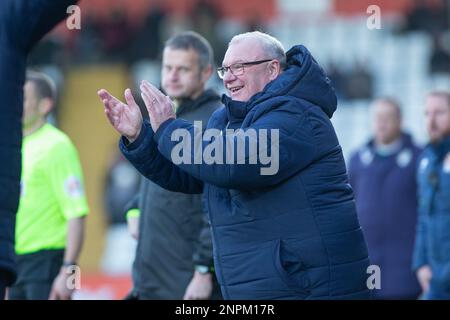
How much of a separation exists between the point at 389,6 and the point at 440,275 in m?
12.0

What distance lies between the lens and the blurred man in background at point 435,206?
786 centimetres

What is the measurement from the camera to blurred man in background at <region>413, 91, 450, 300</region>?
25.8 ft

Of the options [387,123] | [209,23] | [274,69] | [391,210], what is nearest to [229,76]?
[274,69]

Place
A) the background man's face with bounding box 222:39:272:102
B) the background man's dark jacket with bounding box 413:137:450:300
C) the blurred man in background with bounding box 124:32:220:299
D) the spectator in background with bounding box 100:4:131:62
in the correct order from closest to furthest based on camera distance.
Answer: the background man's face with bounding box 222:39:272:102 → the blurred man in background with bounding box 124:32:220:299 → the background man's dark jacket with bounding box 413:137:450:300 → the spectator in background with bounding box 100:4:131:62

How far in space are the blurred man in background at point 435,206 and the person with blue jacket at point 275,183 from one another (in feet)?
9.61

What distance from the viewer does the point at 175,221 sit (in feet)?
21.5

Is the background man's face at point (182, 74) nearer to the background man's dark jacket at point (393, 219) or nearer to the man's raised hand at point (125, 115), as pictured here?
the man's raised hand at point (125, 115)

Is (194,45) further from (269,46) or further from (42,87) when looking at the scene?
(269,46)

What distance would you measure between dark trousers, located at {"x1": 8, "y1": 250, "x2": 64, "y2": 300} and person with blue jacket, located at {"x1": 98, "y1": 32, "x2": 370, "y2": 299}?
2.39 metres

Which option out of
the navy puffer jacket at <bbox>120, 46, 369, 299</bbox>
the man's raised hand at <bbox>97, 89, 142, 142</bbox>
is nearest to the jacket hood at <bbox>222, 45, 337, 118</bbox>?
the navy puffer jacket at <bbox>120, 46, 369, 299</bbox>

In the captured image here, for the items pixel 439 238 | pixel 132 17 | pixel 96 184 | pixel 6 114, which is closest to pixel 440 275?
pixel 439 238

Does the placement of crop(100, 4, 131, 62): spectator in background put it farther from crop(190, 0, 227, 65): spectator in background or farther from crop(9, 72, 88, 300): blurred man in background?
→ crop(9, 72, 88, 300): blurred man in background

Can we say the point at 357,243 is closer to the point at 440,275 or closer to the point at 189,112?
the point at 189,112

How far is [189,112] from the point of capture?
21.7 feet
